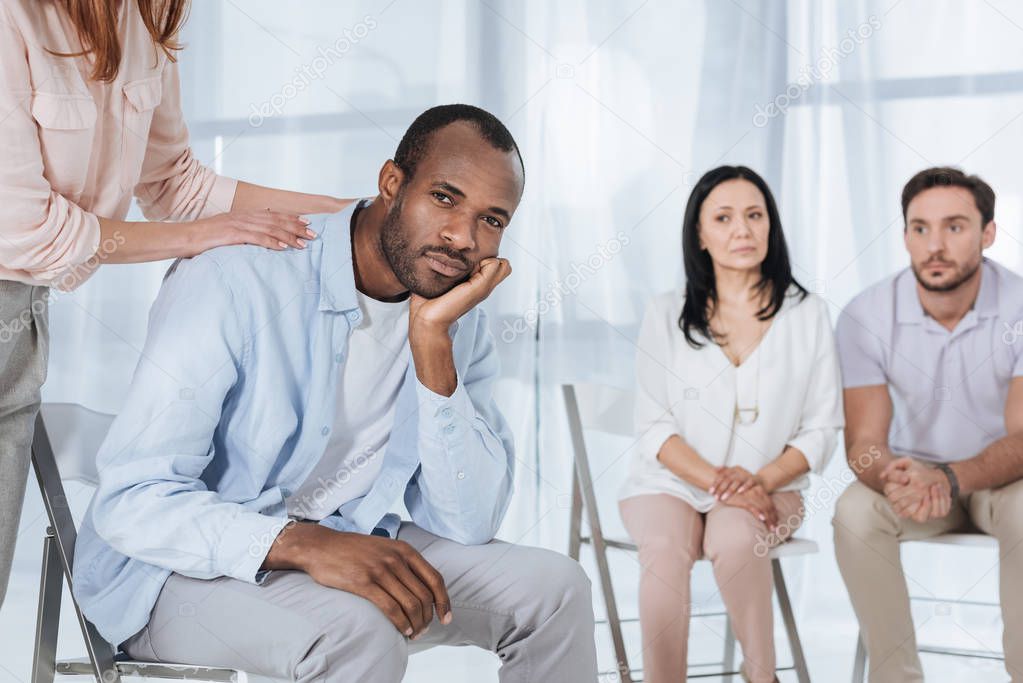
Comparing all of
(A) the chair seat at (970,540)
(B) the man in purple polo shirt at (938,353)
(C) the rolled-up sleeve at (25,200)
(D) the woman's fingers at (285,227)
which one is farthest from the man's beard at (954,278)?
(C) the rolled-up sleeve at (25,200)

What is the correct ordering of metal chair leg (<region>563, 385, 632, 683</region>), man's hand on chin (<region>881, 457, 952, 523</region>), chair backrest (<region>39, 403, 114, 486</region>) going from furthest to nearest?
man's hand on chin (<region>881, 457, 952, 523</region>) < metal chair leg (<region>563, 385, 632, 683</region>) < chair backrest (<region>39, 403, 114, 486</region>)

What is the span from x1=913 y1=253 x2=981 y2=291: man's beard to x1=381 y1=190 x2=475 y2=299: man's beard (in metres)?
1.26

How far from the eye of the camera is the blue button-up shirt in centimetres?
105

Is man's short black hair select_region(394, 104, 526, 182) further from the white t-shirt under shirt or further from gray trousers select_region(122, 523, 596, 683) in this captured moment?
gray trousers select_region(122, 523, 596, 683)

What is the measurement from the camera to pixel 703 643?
100 inches

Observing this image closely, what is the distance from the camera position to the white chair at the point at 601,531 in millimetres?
1826

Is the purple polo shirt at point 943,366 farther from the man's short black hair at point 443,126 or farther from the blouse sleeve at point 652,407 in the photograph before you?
the man's short black hair at point 443,126

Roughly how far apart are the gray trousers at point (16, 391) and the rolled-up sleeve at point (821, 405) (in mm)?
1376

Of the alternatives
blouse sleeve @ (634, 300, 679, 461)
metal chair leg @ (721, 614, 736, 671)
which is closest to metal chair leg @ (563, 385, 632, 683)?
blouse sleeve @ (634, 300, 679, 461)

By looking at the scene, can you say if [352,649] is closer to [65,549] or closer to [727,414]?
[65,549]

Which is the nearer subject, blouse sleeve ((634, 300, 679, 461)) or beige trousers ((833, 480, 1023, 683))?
beige trousers ((833, 480, 1023, 683))

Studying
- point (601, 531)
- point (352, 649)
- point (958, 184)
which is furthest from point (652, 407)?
point (352, 649)

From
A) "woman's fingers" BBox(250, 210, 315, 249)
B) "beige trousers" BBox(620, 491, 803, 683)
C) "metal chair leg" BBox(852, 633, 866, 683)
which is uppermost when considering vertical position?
"woman's fingers" BBox(250, 210, 315, 249)

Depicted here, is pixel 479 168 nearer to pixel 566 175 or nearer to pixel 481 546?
pixel 481 546
